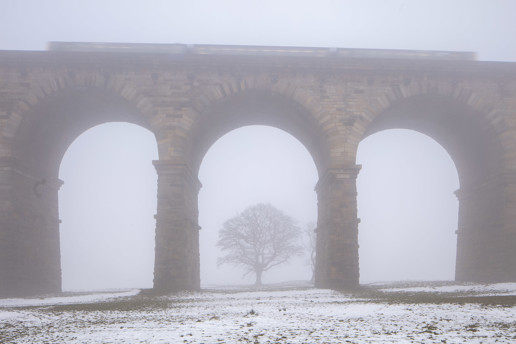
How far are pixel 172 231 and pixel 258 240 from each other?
22204 mm

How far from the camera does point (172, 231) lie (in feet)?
43.0

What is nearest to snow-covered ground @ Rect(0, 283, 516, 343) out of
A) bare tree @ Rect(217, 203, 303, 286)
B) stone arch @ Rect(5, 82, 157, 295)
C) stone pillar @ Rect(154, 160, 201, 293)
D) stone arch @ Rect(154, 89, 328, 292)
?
stone pillar @ Rect(154, 160, 201, 293)

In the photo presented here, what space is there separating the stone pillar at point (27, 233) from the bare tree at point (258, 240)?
19808 mm

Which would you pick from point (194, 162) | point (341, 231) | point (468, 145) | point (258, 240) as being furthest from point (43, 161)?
point (258, 240)

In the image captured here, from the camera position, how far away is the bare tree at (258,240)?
113 feet

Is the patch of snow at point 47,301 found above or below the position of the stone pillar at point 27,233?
below

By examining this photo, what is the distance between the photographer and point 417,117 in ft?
52.7

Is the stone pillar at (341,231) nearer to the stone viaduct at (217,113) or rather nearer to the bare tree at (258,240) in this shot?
the stone viaduct at (217,113)

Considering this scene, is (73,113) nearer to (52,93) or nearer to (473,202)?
(52,93)

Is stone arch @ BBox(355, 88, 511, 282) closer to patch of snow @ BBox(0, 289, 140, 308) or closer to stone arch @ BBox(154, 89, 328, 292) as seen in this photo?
stone arch @ BBox(154, 89, 328, 292)

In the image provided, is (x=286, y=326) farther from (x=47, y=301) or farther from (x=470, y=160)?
(x=470, y=160)

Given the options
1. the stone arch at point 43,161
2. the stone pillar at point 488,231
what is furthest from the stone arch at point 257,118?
the stone pillar at point 488,231

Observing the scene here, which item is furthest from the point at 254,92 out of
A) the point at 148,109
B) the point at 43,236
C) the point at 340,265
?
the point at 43,236

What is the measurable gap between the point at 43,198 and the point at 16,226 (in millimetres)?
2092
